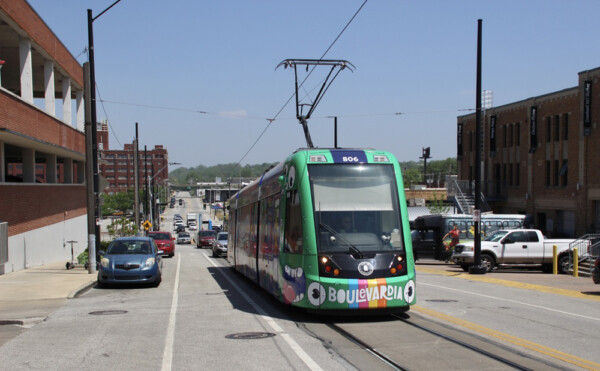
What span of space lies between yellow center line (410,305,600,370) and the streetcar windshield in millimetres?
1716

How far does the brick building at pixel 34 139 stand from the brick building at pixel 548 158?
92.1 ft

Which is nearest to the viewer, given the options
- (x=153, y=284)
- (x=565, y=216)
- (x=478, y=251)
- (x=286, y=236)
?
(x=286, y=236)

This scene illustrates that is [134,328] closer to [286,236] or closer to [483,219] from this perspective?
[286,236]

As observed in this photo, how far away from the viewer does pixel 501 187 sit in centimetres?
4456

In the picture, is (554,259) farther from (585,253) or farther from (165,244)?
(165,244)

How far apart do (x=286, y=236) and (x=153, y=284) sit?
783 cm

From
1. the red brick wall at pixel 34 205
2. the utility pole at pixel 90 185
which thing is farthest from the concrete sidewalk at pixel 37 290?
the red brick wall at pixel 34 205

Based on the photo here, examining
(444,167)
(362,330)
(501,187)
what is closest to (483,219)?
(501,187)

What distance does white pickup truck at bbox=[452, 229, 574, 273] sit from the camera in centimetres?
2500

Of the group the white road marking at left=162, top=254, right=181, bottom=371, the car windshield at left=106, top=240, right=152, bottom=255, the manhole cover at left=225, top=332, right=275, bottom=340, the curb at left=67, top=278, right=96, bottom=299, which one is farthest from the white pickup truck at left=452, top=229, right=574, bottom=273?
the manhole cover at left=225, top=332, right=275, bottom=340

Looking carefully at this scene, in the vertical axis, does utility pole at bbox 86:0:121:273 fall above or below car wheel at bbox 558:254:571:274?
above

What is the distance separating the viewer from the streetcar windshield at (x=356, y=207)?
10.8 m

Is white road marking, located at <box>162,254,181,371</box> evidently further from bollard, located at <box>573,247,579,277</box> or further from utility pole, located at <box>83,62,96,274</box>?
bollard, located at <box>573,247,579,277</box>

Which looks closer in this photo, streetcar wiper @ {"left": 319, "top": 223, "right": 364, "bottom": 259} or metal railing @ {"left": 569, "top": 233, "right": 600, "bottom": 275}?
streetcar wiper @ {"left": 319, "top": 223, "right": 364, "bottom": 259}
